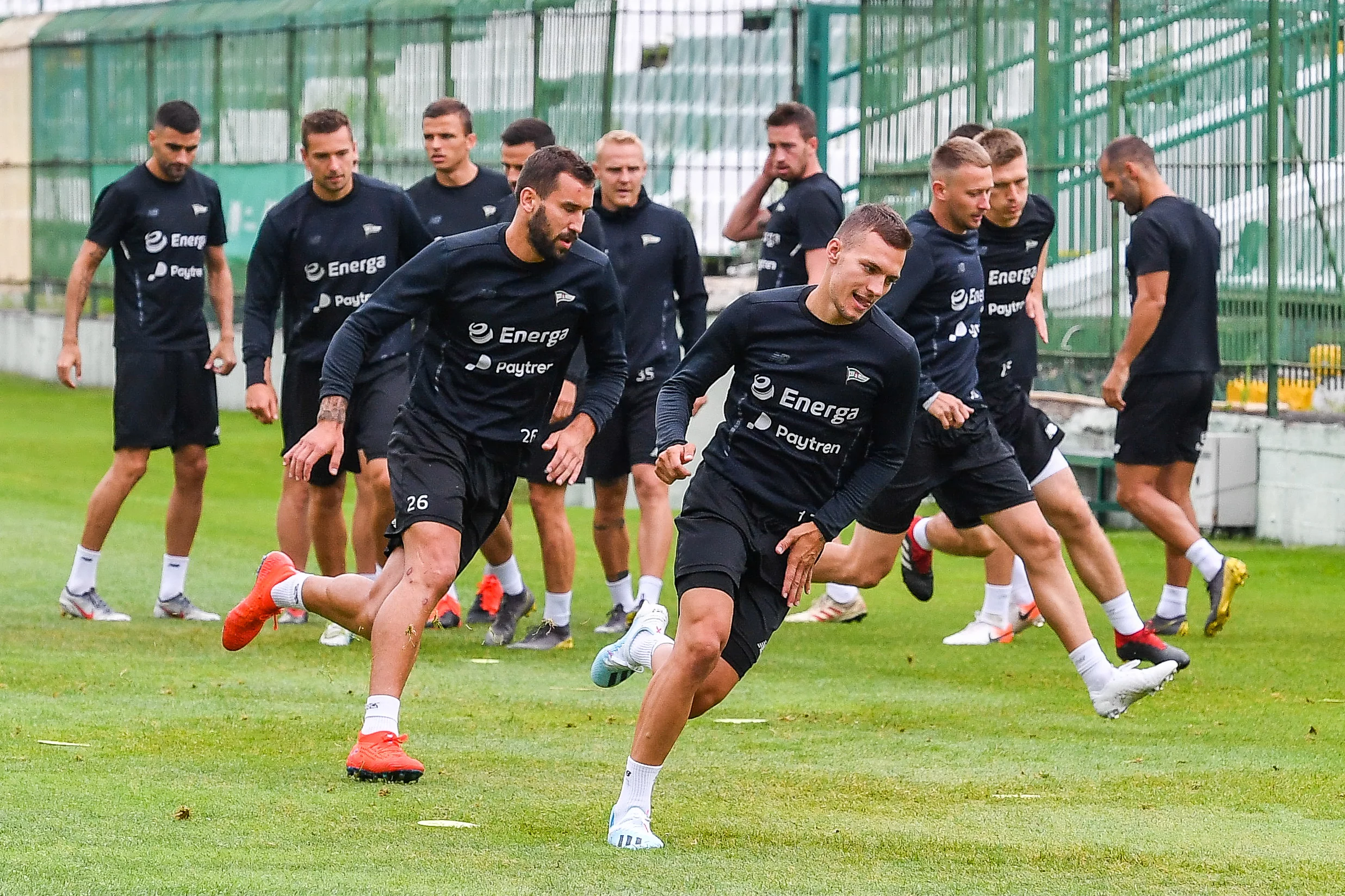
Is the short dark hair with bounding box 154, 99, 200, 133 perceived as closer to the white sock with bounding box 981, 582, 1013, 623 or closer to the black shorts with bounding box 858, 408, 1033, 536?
the black shorts with bounding box 858, 408, 1033, 536

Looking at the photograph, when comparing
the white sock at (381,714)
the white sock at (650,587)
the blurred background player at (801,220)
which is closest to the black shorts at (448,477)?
the white sock at (381,714)

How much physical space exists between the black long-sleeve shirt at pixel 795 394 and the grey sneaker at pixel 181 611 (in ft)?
15.5

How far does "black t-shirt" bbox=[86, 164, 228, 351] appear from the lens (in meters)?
10.3

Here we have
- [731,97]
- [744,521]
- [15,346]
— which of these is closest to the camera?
[744,521]

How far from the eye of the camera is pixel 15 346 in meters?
27.4

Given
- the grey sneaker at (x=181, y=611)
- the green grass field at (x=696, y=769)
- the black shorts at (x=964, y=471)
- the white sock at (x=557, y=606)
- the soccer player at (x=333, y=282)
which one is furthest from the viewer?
the grey sneaker at (x=181, y=611)

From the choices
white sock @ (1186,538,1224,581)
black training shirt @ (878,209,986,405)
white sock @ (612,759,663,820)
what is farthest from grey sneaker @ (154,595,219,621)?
white sock @ (612,759,663,820)

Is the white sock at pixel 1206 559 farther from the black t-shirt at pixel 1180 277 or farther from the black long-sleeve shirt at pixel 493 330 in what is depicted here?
the black long-sleeve shirt at pixel 493 330

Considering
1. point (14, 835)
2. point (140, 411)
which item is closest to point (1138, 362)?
point (140, 411)

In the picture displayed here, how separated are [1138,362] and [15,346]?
789 inches

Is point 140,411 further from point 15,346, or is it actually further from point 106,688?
point 15,346

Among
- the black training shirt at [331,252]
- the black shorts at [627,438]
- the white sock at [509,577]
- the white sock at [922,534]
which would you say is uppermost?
the black training shirt at [331,252]

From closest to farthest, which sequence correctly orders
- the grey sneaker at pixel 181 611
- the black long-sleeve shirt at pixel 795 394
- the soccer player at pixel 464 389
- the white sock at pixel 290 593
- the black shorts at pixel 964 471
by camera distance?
1. the black long-sleeve shirt at pixel 795 394
2. the soccer player at pixel 464 389
3. the white sock at pixel 290 593
4. the black shorts at pixel 964 471
5. the grey sneaker at pixel 181 611

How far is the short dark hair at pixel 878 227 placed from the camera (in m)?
5.95
